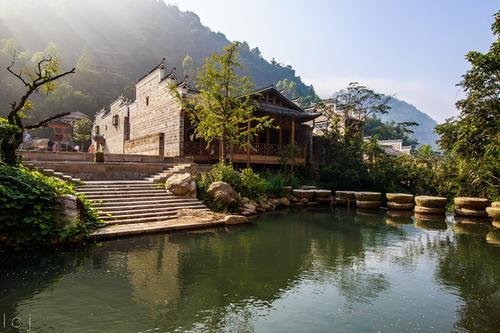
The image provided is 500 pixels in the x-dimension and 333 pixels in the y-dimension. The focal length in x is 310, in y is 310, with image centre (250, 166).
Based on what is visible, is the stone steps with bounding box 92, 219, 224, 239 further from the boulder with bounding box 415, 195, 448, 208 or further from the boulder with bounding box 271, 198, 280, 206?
the boulder with bounding box 415, 195, 448, 208

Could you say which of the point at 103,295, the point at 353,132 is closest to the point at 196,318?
the point at 103,295

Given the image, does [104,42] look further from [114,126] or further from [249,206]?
[249,206]

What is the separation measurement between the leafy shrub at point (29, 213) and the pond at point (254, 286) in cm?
51

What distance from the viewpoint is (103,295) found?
4844 mm

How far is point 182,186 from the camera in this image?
12.2 metres

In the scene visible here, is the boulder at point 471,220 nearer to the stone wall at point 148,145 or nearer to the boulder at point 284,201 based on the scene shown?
the boulder at point 284,201

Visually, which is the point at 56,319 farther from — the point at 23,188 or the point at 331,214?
the point at 331,214

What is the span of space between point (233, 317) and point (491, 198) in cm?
1431

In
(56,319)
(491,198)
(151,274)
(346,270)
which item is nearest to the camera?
(56,319)

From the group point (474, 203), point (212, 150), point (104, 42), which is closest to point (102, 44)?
point (104, 42)

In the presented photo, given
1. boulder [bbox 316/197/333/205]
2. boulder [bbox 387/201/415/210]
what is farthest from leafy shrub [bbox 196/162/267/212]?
boulder [bbox 387/201/415/210]

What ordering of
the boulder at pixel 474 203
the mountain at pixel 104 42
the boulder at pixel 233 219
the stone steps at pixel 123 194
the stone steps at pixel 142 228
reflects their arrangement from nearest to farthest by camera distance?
the stone steps at pixel 142 228 → the stone steps at pixel 123 194 → the boulder at pixel 233 219 → the boulder at pixel 474 203 → the mountain at pixel 104 42

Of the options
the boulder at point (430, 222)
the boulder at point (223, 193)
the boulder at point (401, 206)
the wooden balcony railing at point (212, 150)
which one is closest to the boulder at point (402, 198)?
the boulder at point (401, 206)

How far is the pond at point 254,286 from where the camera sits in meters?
4.14
